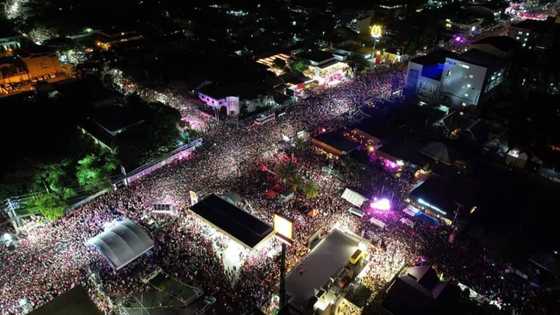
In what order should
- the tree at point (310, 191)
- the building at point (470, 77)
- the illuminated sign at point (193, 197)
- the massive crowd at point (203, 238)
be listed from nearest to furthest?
1. the massive crowd at point (203, 238)
2. the illuminated sign at point (193, 197)
3. the tree at point (310, 191)
4. the building at point (470, 77)

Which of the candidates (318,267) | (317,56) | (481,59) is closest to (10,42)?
(317,56)

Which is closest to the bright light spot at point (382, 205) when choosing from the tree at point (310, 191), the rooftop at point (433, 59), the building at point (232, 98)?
the tree at point (310, 191)

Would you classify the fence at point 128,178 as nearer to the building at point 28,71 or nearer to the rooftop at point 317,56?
the rooftop at point 317,56

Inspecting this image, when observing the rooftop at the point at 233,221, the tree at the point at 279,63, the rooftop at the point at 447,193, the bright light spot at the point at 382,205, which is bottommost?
Result: the bright light spot at the point at 382,205

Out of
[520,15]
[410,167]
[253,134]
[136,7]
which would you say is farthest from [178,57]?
[520,15]

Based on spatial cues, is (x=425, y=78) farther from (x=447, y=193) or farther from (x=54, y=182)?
(x=54, y=182)

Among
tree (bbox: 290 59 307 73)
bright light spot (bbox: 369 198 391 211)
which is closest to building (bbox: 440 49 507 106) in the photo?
tree (bbox: 290 59 307 73)

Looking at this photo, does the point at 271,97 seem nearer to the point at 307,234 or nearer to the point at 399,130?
the point at 399,130
